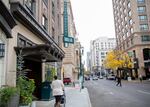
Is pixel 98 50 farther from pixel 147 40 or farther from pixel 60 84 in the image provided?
pixel 60 84

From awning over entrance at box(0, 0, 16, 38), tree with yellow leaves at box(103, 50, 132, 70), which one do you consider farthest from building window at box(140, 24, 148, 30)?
awning over entrance at box(0, 0, 16, 38)

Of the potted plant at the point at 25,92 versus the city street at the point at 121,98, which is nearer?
the potted plant at the point at 25,92

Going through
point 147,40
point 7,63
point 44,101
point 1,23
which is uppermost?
point 147,40

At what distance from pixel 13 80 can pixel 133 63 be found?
59.0 metres

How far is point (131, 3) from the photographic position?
6769 cm

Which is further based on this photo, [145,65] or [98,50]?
[98,50]

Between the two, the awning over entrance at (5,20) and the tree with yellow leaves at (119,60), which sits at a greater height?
the tree with yellow leaves at (119,60)

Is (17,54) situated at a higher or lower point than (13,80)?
higher

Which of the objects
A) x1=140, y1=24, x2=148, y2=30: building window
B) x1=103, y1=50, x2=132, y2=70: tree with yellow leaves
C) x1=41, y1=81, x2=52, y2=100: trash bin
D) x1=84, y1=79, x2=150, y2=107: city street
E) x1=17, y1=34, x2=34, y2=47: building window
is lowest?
x1=84, y1=79, x2=150, y2=107: city street

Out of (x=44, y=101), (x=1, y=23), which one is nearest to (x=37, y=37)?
(x=44, y=101)

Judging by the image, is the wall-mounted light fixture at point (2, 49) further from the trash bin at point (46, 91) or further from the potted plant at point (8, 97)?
the trash bin at point (46, 91)

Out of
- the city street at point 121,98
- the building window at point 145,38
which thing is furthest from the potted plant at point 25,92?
the building window at point 145,38

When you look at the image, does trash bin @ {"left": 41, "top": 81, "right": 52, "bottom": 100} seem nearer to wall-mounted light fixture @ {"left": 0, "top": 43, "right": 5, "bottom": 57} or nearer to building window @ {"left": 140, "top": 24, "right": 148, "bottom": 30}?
wall-mounted light fixture @ {"left": 0, "top": 43, "right": 5, "bottom": 57}

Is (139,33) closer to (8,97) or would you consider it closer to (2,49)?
(2,49)
